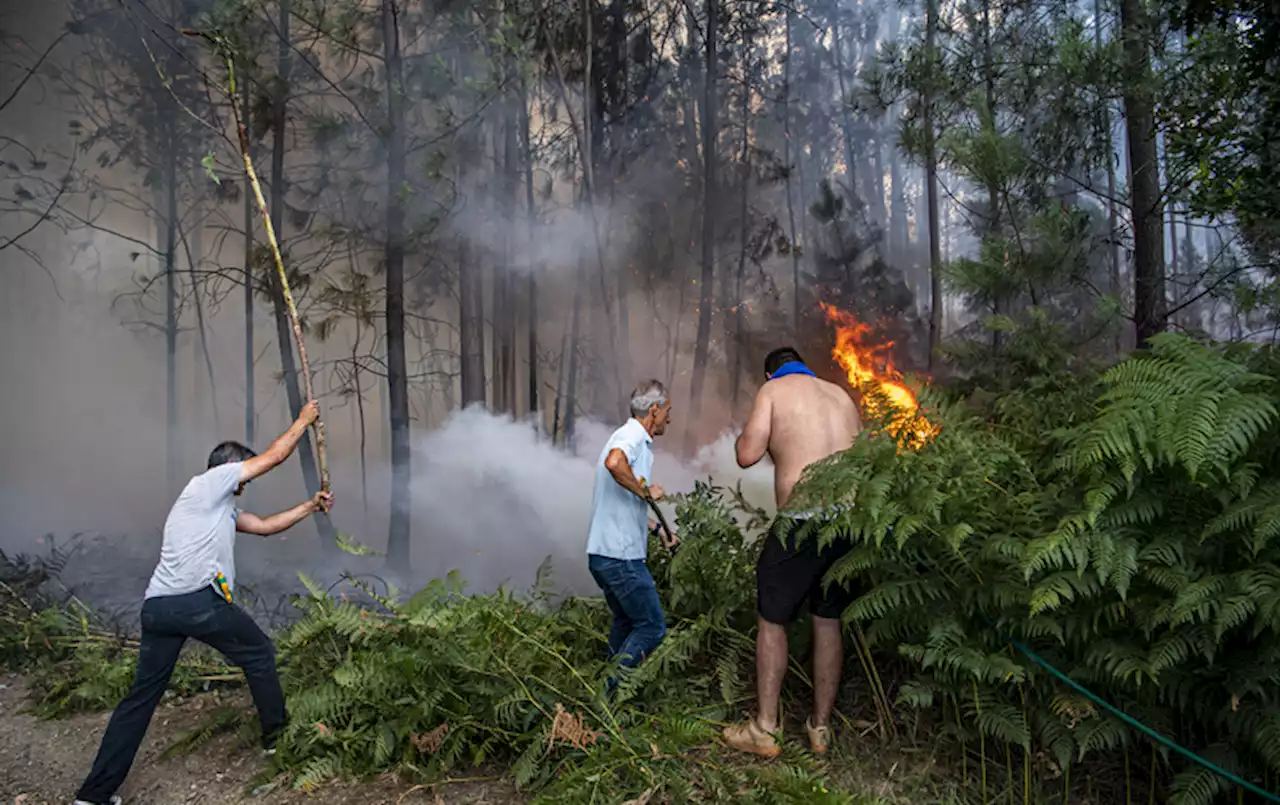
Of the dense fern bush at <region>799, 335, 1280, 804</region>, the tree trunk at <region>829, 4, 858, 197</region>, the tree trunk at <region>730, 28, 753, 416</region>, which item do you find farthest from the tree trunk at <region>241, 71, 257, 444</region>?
the dense fern bush at <region>799, 335, 1280, 804</region>

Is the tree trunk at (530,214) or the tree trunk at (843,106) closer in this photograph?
the tree trunk at (843,106)

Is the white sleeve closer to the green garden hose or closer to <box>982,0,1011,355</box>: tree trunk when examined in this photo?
the green garden hose

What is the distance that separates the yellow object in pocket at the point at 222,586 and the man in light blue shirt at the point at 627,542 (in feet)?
5.68

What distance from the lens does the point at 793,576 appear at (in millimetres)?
3637

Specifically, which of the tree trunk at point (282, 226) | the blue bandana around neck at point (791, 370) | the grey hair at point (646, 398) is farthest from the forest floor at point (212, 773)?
the tree trunk at point (282, 226)

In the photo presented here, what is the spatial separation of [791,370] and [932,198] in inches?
153

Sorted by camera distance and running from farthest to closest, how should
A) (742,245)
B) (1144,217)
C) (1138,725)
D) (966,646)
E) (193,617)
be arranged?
(742,245)
(1144,217)
(193,617)
(966,646)
(1138,725)

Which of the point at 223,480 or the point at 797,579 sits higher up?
the point at 223,480

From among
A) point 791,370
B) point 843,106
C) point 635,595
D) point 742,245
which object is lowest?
point 635,595

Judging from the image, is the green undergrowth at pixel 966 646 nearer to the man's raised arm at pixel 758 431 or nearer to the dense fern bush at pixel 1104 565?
the dense fern bush at pixel 1104 565

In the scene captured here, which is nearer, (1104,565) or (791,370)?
(1104,565)

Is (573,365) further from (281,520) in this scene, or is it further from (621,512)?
(281,520)

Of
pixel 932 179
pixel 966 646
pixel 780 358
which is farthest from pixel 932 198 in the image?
pixel 966 646

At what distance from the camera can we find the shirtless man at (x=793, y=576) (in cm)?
363
